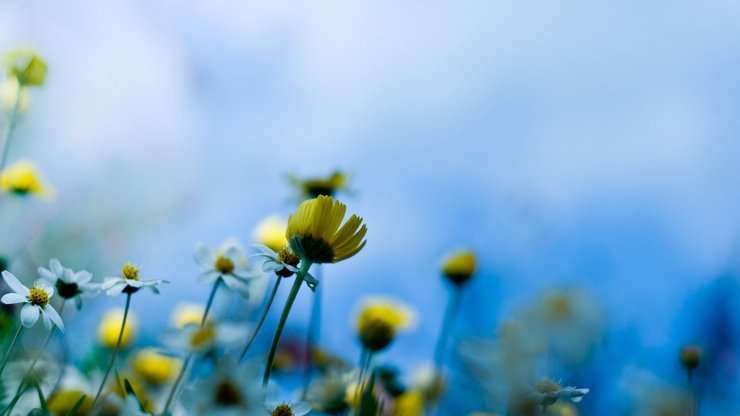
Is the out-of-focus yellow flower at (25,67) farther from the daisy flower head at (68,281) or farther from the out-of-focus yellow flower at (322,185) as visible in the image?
the daisy flower head at (68,281)

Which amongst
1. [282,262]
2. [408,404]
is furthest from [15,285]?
[408,404]

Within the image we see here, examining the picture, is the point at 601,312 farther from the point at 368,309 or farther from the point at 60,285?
the point at 368,309

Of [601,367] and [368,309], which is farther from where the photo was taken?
[368,309]

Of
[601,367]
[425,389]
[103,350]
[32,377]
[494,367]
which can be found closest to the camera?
[494,367]

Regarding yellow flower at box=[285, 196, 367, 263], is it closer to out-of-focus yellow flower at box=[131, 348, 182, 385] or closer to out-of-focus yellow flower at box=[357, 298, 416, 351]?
out-of-focus yellow flower at box=[357, 298, 416, 351]

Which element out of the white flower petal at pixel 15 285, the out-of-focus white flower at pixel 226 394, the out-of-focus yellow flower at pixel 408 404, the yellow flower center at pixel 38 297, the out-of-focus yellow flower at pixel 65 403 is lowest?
the out-of-focus white flower at pixel 226 394

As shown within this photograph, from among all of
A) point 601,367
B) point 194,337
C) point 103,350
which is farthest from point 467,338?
point 103,350

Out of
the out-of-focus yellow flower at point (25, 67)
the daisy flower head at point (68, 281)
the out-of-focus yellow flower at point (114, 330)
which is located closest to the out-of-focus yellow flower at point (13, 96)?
the out-of-focus yellow flower at point (25, 67)
